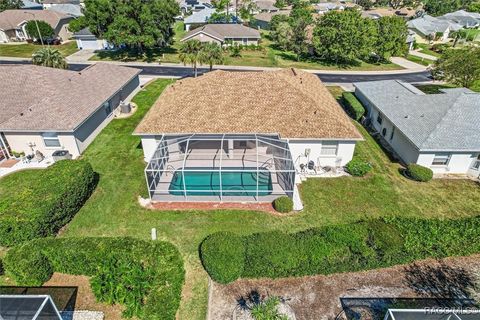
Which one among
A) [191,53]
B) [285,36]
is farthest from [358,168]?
[285,36]

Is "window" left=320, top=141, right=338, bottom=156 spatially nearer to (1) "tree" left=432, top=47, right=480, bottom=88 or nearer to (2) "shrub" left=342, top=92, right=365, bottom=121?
(2) "shrub" left=342, top=92, right=365, bottom=121

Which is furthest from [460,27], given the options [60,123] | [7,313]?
[7,313]

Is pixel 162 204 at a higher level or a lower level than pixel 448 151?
lower

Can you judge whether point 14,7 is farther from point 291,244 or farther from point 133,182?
point 291,244

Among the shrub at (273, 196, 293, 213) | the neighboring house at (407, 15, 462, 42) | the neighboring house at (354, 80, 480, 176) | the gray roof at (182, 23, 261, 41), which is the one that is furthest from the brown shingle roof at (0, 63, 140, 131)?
the neighboring house at (407, 15, 462, 42)

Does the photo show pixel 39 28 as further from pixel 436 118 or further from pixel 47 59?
pixel 436 118

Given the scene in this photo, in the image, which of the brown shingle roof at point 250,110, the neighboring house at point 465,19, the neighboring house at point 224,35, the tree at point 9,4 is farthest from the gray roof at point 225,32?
the neighboring house at point 465,19
